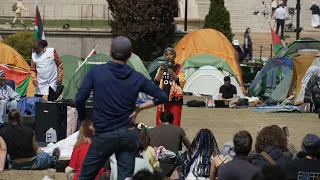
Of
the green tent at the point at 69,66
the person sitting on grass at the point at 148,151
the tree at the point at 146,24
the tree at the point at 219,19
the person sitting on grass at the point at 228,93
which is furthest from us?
the tree at the point at 219,19

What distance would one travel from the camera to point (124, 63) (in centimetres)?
839

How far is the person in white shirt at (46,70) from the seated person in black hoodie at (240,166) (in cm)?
741

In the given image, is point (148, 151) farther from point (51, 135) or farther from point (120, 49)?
point (51, 135)

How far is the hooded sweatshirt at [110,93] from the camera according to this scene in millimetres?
8289

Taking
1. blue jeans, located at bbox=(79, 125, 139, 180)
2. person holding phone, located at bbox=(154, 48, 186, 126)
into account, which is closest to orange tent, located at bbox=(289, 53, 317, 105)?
person holding phone, located at bbox=(154, 48, 186, 126)

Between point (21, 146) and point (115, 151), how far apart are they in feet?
15.2

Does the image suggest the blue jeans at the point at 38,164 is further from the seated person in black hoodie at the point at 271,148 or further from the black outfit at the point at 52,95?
the seated person in black hoodie at the point at 271,148

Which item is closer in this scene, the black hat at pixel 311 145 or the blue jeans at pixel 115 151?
the blue jeans at pixel 115 151

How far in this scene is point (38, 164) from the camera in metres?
13.0

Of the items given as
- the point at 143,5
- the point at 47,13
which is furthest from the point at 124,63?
the point at 47,13

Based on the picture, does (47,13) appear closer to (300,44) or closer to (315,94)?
(300,44)

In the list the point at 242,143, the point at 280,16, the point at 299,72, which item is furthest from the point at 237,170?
the point at 280,16

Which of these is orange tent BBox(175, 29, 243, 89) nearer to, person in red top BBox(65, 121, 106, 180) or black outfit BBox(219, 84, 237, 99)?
black outfit BBox(219, 84, 237, 99)

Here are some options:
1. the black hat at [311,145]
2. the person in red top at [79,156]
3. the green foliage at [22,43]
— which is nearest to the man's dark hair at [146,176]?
the black hat at [311,145]
